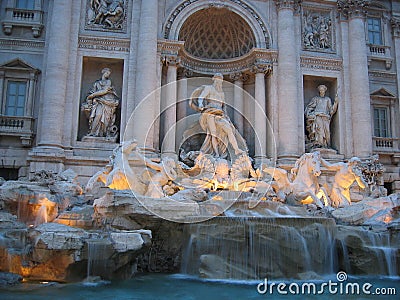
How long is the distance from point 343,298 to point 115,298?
4058 millimetres

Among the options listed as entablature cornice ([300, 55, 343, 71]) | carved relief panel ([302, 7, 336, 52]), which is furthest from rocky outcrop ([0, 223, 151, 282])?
carved relief panel ([302, 7, 336, 52])

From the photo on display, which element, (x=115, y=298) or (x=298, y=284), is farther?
(x=298, y=284)

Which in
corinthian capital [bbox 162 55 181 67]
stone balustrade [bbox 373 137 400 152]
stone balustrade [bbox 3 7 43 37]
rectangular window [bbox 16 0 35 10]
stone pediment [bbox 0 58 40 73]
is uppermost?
rectangular window [bbox 16 0 35 10]

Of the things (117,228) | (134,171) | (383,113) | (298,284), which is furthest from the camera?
(383,113)

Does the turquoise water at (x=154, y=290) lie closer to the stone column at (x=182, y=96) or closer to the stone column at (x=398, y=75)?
the stone column at (x=182, y=96)

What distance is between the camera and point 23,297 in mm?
7148

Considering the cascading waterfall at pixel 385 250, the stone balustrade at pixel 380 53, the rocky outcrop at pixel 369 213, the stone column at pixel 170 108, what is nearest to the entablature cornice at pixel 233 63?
the stone column at pixel 170 108

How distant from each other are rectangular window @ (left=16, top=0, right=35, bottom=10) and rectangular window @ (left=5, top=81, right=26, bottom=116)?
3.21 meters

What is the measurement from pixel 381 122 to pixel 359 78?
2714 millimetres

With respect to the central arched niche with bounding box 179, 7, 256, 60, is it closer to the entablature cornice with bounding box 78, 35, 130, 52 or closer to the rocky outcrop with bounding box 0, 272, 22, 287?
the entablature cornice with bounding box 78, 35, 130, 52

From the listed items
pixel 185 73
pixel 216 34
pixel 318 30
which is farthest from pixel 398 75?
pixel 185 73

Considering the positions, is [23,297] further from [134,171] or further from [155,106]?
[155,106]

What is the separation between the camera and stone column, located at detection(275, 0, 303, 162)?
17219 millimetres

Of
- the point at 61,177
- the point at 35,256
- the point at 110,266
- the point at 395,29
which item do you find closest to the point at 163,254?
the point at 110,266
